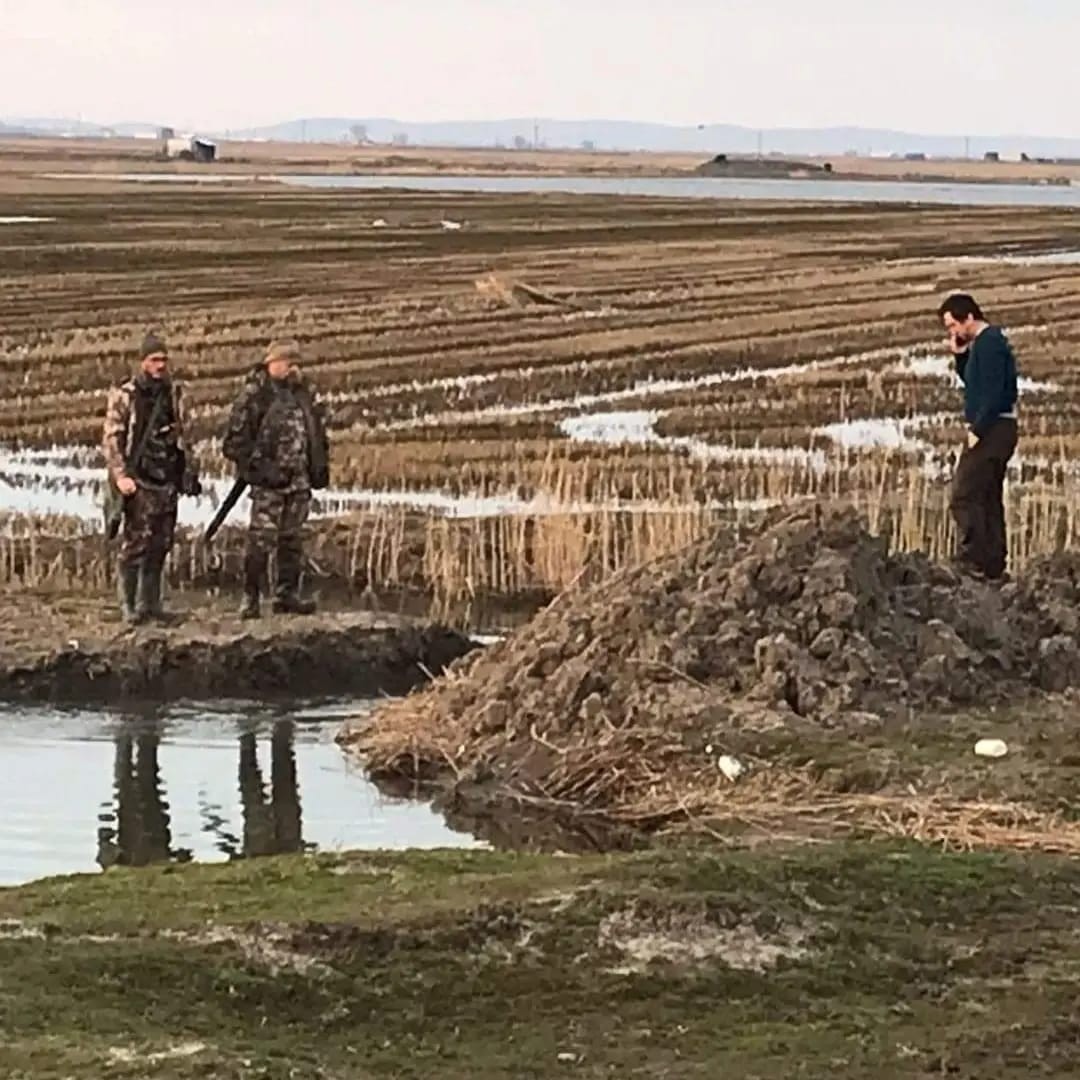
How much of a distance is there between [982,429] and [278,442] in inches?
158

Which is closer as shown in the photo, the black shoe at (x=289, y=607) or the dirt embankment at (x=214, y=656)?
the dirt embankment at (x=214, y=656)

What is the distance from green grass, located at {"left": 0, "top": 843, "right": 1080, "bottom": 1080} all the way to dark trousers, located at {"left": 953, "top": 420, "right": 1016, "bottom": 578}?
223 inches

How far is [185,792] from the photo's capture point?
11875 mm

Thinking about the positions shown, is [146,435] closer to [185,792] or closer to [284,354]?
[284,354]

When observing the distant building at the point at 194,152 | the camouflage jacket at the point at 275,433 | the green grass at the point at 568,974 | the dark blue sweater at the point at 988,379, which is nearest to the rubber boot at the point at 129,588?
the camouflage jacket at the point at 275,433

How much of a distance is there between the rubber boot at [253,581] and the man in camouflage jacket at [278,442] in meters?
0.29

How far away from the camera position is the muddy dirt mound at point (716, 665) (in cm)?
1195

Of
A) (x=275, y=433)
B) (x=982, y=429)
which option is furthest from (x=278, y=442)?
(x=982, y=429)

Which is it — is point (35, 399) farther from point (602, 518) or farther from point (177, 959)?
point (177, 959)

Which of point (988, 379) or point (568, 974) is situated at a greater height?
point (988, 379)

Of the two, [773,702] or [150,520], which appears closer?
[773,702]

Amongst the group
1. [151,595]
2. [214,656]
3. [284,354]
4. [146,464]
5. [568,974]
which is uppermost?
[284,354]

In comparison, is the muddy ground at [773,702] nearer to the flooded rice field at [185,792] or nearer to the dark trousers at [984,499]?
the flooded rice field at [185,792]

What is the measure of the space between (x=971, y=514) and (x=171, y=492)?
4.60 meters
